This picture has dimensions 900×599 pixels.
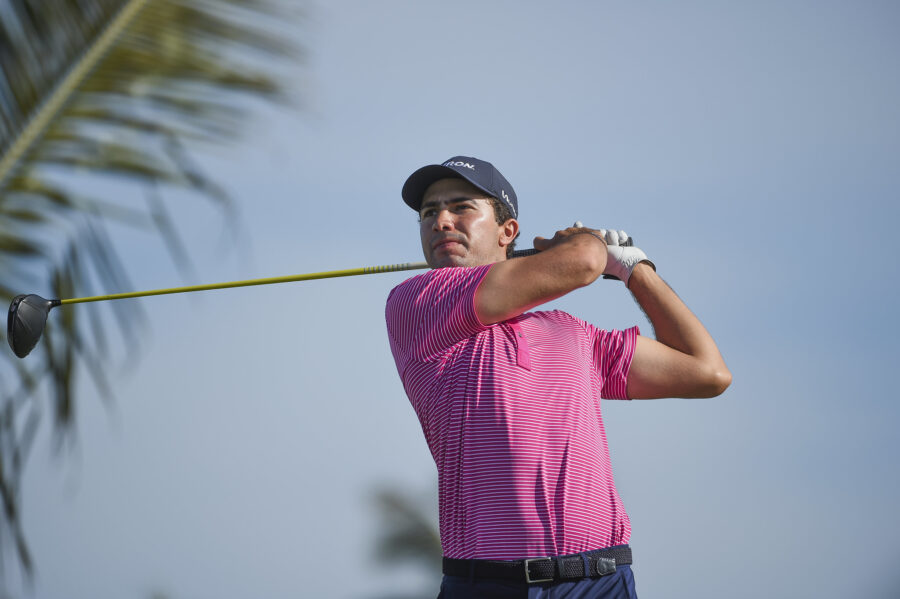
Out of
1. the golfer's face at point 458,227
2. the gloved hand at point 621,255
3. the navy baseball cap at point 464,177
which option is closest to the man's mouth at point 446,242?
the golfer's face at point 458,227

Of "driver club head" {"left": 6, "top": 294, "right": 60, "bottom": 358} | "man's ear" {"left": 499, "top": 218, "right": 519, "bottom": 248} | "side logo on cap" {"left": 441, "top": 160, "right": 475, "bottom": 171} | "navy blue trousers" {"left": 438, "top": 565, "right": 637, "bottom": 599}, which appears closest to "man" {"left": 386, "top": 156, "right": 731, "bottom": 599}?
"navy blue trousers" {"left": 438, "top": 565, "right": 637, "bottom": 599}

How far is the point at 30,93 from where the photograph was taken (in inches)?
129

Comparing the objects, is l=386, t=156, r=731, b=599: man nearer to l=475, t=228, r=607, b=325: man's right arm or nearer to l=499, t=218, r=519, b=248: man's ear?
l=475, t=228, r=607, b=325: man's right arm

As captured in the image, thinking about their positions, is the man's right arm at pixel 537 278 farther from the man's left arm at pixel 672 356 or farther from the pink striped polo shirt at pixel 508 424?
the man's left arm at pixel 672 356

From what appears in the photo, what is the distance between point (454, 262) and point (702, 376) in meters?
0.91

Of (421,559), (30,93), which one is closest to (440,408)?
(30,93)

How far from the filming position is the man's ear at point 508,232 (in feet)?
12.1

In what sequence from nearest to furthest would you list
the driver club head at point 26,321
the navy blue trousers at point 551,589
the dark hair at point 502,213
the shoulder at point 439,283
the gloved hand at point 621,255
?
the navy blue trousers at point 551,589
the shoulder at point 439,283
the driver club head at point 26,321
the gloved hand at point 621,255
the dark hair at point 502,213

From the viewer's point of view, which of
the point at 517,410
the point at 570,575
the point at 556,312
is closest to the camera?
the point at 570,575

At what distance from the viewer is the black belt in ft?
8.45

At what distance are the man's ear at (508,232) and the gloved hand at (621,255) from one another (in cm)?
42

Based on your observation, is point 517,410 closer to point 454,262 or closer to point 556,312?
point 556,312

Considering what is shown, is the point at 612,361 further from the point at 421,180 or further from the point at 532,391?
the point at 421,180

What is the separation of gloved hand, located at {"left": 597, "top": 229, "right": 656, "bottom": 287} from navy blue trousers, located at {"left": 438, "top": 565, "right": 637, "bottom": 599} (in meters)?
1.08
